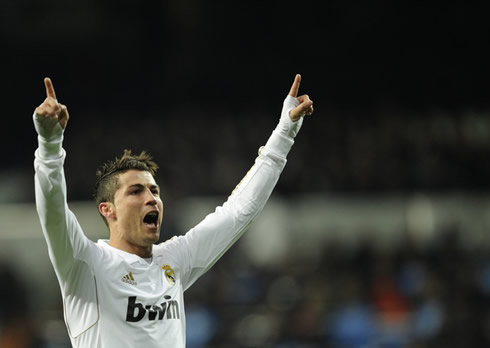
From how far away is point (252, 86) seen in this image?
12.1m

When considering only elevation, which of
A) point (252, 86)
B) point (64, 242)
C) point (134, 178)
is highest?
point (252, 86)

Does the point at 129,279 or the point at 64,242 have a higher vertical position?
the point at 64,242

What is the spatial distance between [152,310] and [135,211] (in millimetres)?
463

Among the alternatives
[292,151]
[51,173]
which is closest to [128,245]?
[51,173]

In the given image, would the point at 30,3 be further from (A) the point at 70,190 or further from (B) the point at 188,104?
(A) the point at 70,190

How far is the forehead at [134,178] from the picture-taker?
347 cm

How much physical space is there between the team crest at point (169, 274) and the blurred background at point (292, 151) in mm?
4291

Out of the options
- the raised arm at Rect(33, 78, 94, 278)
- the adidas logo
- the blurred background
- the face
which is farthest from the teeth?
the blurred background

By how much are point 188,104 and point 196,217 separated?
2.78m

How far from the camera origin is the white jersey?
2859 millimetres

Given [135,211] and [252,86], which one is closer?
[135,211]

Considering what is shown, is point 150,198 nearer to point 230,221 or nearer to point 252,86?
point 230,221

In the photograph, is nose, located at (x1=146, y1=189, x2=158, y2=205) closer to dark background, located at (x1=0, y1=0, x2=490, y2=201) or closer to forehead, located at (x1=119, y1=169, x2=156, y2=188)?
forehead, located at (x1=119, y1=169, x2=156, y2=188)

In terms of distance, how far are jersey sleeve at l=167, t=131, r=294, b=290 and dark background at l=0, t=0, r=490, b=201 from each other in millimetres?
5447
